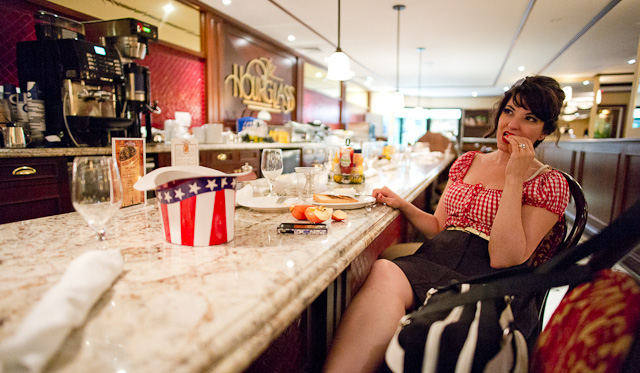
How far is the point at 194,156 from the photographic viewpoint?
1.23 metres

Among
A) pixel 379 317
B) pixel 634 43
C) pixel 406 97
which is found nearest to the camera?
pixel 379 317

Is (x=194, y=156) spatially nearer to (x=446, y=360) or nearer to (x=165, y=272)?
(x=165, y=272)

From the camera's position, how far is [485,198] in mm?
1392

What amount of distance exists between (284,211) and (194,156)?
365 mm

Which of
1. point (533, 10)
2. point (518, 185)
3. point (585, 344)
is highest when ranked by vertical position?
point (533, 10)

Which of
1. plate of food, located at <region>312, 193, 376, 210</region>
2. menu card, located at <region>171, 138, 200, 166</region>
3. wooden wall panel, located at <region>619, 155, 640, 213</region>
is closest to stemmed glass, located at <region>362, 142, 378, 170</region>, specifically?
plate of food, located at <region>312, 193, 376, 210</region>

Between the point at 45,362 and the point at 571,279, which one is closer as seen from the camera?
the point at 45,362

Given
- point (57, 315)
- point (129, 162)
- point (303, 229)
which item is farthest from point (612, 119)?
point (57, 315)

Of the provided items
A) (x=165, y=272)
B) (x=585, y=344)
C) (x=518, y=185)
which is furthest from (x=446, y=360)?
(x=518, y=185)

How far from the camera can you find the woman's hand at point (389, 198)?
1.36 m

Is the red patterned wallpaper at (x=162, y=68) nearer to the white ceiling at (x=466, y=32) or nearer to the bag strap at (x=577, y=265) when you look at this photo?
the white ceiling at (x=466, y=32)

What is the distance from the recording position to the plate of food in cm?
121

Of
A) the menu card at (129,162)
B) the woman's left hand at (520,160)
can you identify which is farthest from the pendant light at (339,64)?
the menu card at (129,162)

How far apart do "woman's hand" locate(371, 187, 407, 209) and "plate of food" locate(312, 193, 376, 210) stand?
0.16 ft
